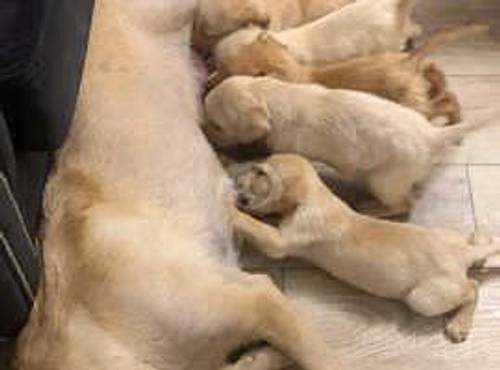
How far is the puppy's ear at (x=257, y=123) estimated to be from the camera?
1.94 metres

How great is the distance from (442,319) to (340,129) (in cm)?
45

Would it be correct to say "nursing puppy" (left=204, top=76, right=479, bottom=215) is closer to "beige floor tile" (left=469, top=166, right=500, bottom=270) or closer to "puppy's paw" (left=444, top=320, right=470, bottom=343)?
"beige floor tile" (left=469, top=166, right=500, bottom=270)

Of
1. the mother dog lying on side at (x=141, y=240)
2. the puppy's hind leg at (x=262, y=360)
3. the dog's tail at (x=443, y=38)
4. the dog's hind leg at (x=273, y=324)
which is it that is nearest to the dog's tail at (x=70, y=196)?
the mother dog lying on side at (x=141, y=240)

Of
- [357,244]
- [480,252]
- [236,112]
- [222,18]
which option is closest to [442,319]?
[480,252]

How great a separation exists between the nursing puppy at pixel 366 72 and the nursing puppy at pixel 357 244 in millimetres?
235

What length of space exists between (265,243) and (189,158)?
25 cm

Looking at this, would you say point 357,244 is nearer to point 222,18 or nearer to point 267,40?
point 267,40

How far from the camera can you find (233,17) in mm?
2076

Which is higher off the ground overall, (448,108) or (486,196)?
(448,108)

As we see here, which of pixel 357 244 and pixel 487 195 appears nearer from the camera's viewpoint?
pixel 357 244

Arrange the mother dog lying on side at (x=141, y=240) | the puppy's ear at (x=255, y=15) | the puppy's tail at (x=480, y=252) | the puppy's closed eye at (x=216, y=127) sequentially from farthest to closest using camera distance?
the puppy's ear at (x=255, y=15) → the puppy's closed eye at (x=216, y=127) → the puppy's tail at (x=480, y=252) → the mother dog lying on side at (x=141, y=240)

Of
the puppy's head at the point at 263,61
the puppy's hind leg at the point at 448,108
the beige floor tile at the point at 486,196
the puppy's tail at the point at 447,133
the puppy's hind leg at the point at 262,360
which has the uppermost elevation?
the puppy's head at the point at 263,61

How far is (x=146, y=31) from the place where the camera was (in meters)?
1.95

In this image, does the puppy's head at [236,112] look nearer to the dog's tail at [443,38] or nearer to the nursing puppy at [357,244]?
the nursing puppy at [357,244]
